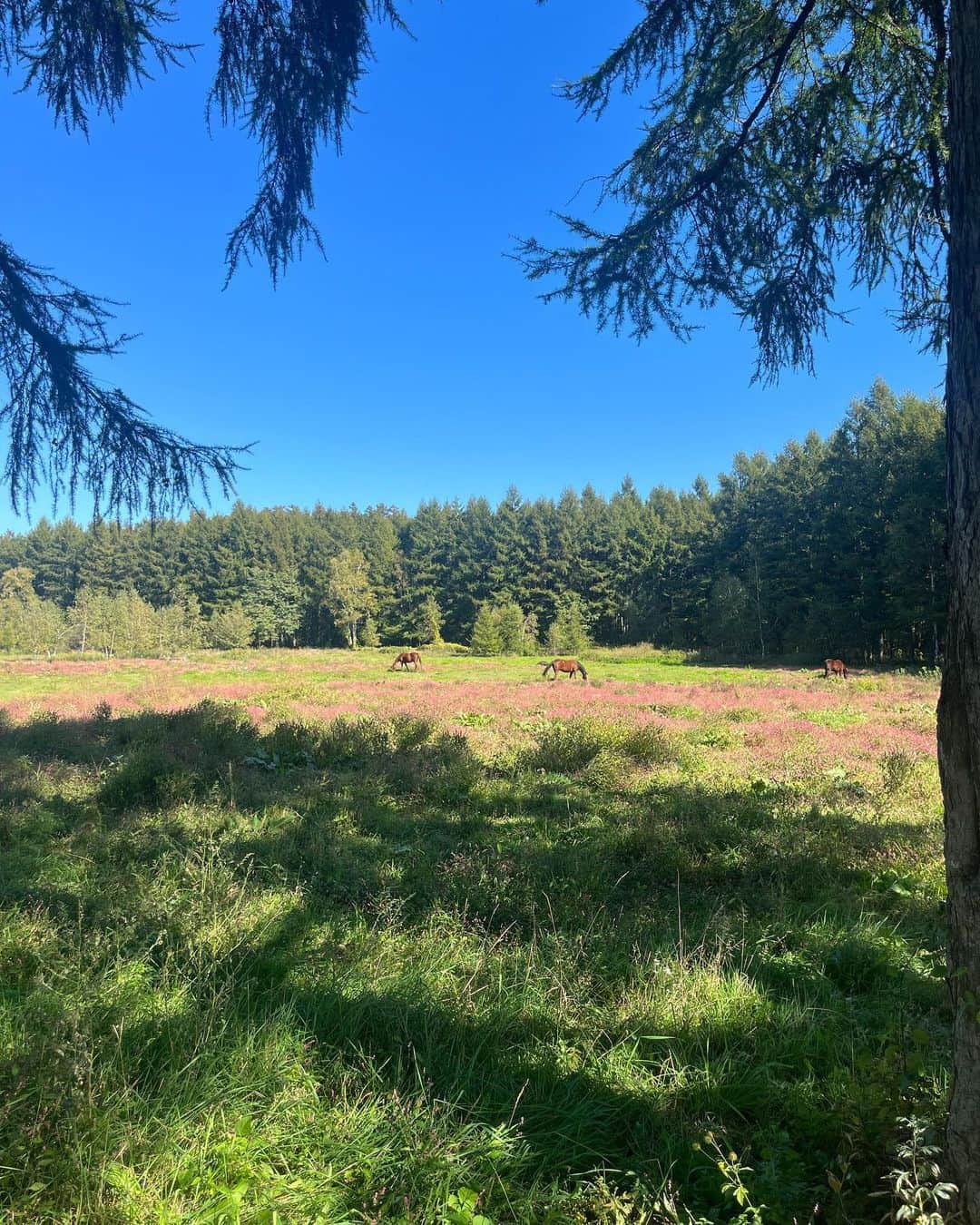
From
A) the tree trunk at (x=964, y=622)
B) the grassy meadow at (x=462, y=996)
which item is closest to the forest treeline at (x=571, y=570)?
the grassy meadow at (x=462, y=996)

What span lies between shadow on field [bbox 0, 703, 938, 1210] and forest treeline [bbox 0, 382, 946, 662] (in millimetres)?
23048

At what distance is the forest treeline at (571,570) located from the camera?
42.7m

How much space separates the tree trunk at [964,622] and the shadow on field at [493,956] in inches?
19.6

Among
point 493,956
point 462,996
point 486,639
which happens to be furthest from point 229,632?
point 462,996

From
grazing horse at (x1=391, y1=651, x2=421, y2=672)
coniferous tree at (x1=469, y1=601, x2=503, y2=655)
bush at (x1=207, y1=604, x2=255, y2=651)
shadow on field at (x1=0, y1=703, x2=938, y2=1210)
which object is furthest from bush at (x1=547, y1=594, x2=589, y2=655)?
shadow on field at (x1=0, y1=703, x2=938, y2=1210)

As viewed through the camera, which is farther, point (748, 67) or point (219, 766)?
point (219, 766)

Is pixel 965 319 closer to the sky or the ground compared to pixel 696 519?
closer to the ground

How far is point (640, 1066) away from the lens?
8.45 feet

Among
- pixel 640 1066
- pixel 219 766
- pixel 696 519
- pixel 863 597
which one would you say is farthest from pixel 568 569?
pixel 640 1066

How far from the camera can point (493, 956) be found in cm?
353

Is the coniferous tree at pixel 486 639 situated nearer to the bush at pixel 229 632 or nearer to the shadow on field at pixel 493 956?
the bush at pixel 229 632

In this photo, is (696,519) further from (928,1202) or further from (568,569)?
(928,1202)

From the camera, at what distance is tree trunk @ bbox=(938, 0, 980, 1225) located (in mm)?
1691

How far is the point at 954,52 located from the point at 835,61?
Result: 4.16 m
